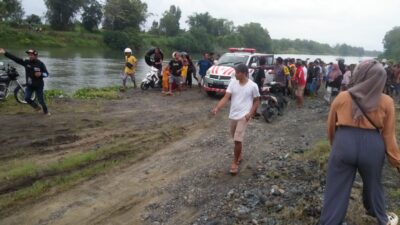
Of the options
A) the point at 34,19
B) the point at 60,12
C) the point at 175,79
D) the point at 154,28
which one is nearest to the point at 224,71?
the point at 175,79

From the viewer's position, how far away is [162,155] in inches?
290

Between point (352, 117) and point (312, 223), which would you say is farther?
point (312, 223)

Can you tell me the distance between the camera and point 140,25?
92.7 m

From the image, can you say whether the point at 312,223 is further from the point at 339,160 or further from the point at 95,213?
the point at 95,213

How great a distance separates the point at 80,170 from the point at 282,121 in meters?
6.64

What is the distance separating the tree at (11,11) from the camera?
61125mm

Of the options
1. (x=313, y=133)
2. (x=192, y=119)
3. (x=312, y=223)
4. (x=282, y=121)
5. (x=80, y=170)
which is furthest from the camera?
(x=282, y=121)

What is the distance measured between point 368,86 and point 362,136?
0.42 m

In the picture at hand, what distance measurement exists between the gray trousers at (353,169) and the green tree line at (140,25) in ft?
204

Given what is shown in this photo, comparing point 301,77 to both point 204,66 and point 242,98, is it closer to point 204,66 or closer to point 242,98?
point 204,66

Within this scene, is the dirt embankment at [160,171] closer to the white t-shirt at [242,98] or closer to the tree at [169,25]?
the white t-shirt at [242,98]

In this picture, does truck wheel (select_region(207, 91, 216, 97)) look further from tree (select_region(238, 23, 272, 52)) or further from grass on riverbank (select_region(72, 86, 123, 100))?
tree (select_region(238, 23, 272, 52))

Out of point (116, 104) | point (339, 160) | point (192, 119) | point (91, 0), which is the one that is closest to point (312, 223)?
point (339, 160)

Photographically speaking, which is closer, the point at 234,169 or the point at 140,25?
the point at 234,169
